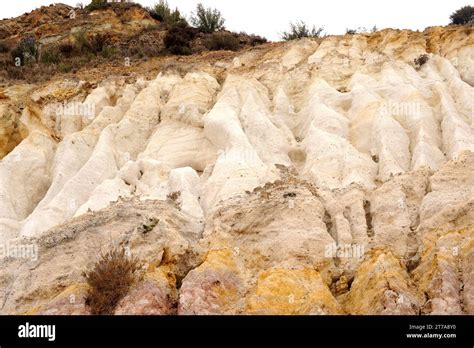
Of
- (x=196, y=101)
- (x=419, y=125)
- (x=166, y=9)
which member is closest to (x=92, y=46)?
(x=166, y=9)

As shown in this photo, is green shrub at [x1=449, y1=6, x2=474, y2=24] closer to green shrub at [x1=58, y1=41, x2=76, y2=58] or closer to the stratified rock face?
the stratified rock face

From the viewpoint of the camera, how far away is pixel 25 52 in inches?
1018

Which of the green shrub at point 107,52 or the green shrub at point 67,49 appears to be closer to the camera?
the green shrub at point 107,52

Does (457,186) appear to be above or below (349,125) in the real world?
below

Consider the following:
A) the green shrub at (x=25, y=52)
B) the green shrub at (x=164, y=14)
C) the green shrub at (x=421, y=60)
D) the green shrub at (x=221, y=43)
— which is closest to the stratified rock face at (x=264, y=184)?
the green shrub at (x=421, y=60)

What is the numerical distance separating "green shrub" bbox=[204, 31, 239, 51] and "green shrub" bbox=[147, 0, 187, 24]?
5.64 m

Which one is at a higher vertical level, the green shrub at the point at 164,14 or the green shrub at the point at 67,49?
the green shrub at the point at 164,14

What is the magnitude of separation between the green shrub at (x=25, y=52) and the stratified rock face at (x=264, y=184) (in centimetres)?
622

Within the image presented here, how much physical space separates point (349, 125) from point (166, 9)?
20953 mm

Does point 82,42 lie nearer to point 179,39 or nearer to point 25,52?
point 25,52

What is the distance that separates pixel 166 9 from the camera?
3322 cm

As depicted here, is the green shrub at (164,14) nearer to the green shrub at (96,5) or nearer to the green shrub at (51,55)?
the green shrub at (96,5)

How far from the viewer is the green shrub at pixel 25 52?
2548 cm
